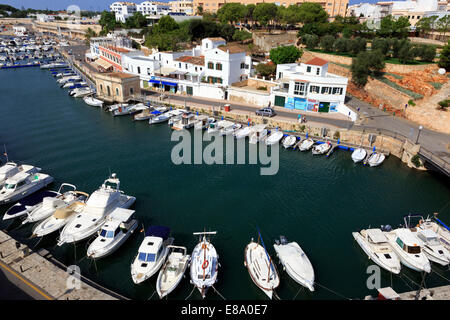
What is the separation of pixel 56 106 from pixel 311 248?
176ft

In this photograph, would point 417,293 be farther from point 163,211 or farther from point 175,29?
point 175,29


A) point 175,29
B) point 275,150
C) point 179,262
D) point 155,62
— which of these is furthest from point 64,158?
point 175,29

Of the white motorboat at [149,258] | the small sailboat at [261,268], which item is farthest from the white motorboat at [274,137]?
the white motorboat at [149,258]

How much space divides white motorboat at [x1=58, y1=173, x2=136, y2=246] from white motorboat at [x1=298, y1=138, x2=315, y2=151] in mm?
22443

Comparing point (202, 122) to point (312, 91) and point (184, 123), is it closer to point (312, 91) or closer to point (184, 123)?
point (184, 123)

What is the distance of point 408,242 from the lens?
854 inches

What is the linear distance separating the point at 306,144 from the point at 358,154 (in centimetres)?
643

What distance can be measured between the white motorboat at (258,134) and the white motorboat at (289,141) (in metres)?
3.03

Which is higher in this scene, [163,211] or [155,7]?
[155,7]

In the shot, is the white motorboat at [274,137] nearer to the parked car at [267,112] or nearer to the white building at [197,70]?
the parked car at [267,112]

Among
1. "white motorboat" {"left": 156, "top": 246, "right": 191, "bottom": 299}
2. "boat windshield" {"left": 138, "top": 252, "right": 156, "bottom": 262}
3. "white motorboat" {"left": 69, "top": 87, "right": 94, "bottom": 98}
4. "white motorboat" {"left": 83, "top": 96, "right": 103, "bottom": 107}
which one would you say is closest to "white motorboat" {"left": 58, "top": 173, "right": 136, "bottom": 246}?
"boat windshield" {"left": 138, "top": 252, "right": 156, "bottom": 262}

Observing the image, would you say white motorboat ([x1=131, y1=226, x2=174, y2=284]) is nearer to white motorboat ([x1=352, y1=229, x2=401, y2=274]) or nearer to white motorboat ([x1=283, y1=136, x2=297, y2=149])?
white motorboat ([x1=352, y1=229, x2=401, y2=274])

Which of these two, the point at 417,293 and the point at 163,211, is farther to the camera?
the point at 163,211

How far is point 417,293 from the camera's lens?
17.2 m
